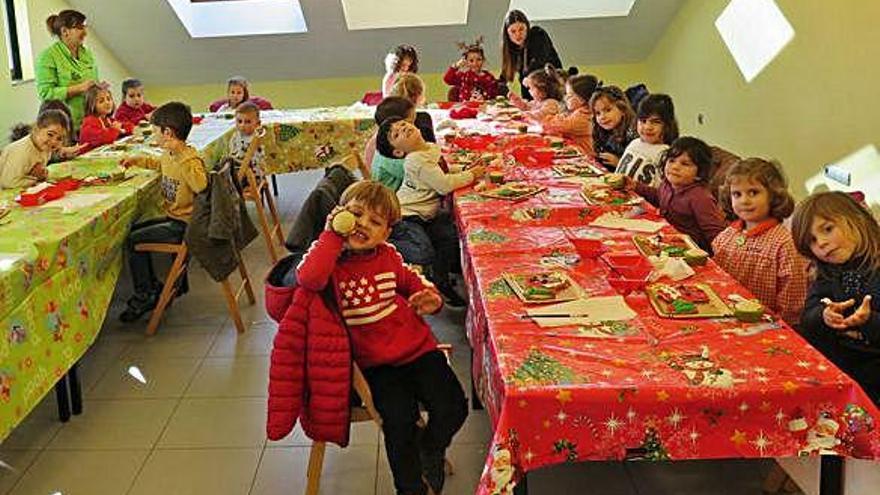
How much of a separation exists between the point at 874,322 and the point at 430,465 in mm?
1173

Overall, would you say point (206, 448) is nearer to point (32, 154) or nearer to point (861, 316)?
point (32, 154)

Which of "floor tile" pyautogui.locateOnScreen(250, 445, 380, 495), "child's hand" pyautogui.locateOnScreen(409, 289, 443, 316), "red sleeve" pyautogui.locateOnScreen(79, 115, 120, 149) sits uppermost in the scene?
"child's hand" pyautogui.locateOnScreen(409, 289, 443, 316)

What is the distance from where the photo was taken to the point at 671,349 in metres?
1.83

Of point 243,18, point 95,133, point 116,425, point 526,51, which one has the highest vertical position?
point 526,51

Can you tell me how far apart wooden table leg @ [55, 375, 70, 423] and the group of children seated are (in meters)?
0.82

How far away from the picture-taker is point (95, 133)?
4637 mm

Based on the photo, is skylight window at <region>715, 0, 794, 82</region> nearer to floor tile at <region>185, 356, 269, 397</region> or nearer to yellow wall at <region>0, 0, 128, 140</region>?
floor tile at <region>185, 356, 269, 397</region>

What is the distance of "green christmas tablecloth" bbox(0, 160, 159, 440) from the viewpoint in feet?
8.34

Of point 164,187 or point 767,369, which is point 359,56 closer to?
point 164,187

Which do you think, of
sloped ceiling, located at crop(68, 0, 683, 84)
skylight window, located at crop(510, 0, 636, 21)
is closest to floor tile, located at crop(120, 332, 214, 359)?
sloped ceiling, located at crop(68, 0, 683, 84)

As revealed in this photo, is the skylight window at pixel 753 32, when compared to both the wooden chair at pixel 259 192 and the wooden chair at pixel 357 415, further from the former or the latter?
the wooden chair at pixel 357 415

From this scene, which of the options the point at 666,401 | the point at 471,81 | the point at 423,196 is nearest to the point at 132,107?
the point at 471,81

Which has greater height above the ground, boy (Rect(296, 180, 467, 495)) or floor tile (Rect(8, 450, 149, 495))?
boy (Rect(296, 180, 467, 495))

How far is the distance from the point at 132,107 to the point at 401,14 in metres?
2.55
